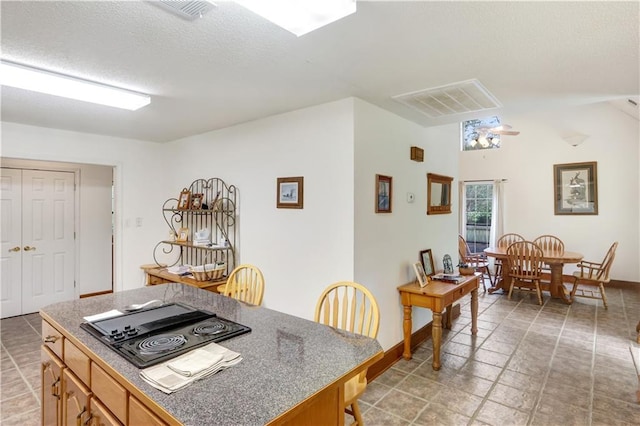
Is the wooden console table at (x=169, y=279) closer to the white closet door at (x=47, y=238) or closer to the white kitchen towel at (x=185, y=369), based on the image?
the white closet door at (x=47, y=238)

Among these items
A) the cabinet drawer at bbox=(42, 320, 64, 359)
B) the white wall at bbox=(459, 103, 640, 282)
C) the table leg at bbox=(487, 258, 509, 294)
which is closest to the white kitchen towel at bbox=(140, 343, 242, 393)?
the cabinet drawer at bbox=(42, 320, 64, 359)

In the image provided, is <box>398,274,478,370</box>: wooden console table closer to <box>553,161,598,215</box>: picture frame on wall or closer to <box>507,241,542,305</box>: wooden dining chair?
<box>507,241,542,305</box>: wooden dining chair

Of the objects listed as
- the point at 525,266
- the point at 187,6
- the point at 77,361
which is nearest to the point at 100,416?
the point at 77,361

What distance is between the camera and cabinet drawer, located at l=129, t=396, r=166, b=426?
3.43 ft

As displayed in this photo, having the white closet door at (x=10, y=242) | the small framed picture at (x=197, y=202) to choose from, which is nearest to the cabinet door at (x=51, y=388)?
the small framed picture at (x=197, y=202)

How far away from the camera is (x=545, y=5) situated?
4.78 ft

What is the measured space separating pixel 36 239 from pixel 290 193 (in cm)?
395

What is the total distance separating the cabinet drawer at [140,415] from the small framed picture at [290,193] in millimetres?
2081

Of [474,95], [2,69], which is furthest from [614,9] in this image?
[2,69]

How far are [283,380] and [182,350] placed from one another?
46 centimetres

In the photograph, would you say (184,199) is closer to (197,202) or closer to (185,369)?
(197,202)

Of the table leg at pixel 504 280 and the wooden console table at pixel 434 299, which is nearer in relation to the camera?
the wooden console table at pixel 434 299

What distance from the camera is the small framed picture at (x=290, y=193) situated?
9.96ft

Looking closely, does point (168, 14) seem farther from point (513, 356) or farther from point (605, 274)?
point (605, 274)
